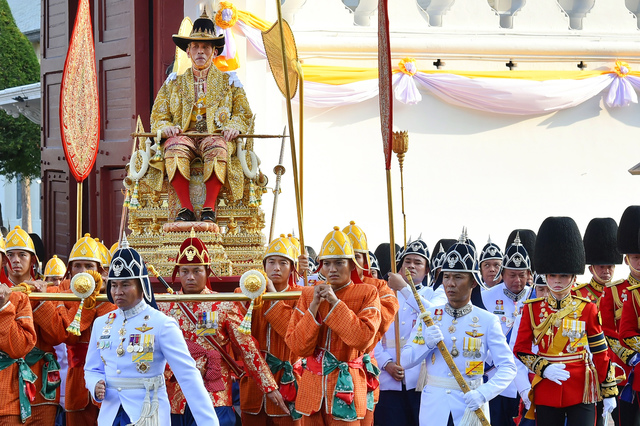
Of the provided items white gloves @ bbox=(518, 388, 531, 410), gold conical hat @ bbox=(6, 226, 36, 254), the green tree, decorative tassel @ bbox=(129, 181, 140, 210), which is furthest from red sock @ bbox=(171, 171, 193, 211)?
the green tree

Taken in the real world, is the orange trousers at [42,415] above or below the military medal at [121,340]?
below

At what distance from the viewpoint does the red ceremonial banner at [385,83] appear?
6.95m

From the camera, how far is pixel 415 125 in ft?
47.0

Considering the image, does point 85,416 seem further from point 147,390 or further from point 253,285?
point 147,390

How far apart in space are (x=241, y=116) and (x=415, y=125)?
4796 mm

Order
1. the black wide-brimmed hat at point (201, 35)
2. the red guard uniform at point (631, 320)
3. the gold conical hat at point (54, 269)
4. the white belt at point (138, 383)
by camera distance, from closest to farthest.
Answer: the white belt at point (138, 383) < the red guard uniform at point (631, 320) < the gold conical hat at point (54, 269) < the black wide-brimmed hat at point (201, 35)

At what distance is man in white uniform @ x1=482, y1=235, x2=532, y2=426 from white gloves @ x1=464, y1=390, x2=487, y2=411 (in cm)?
251

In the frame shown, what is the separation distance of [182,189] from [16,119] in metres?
13.0

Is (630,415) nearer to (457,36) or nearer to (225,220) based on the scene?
(225,220)

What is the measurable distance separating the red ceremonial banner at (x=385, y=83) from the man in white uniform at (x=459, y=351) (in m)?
0.97

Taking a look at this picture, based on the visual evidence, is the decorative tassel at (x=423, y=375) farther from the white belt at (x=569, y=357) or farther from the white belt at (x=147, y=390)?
the white belt at (x=147, y=390)

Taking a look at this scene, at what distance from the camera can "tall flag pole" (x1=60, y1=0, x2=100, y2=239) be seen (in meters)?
8.70

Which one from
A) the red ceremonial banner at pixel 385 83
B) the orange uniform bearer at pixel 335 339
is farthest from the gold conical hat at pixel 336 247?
the red ceremonial banner at pixel 385 83

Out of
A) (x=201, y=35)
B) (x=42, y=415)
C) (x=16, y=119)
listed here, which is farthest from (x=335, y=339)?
(x=16, y=119)
